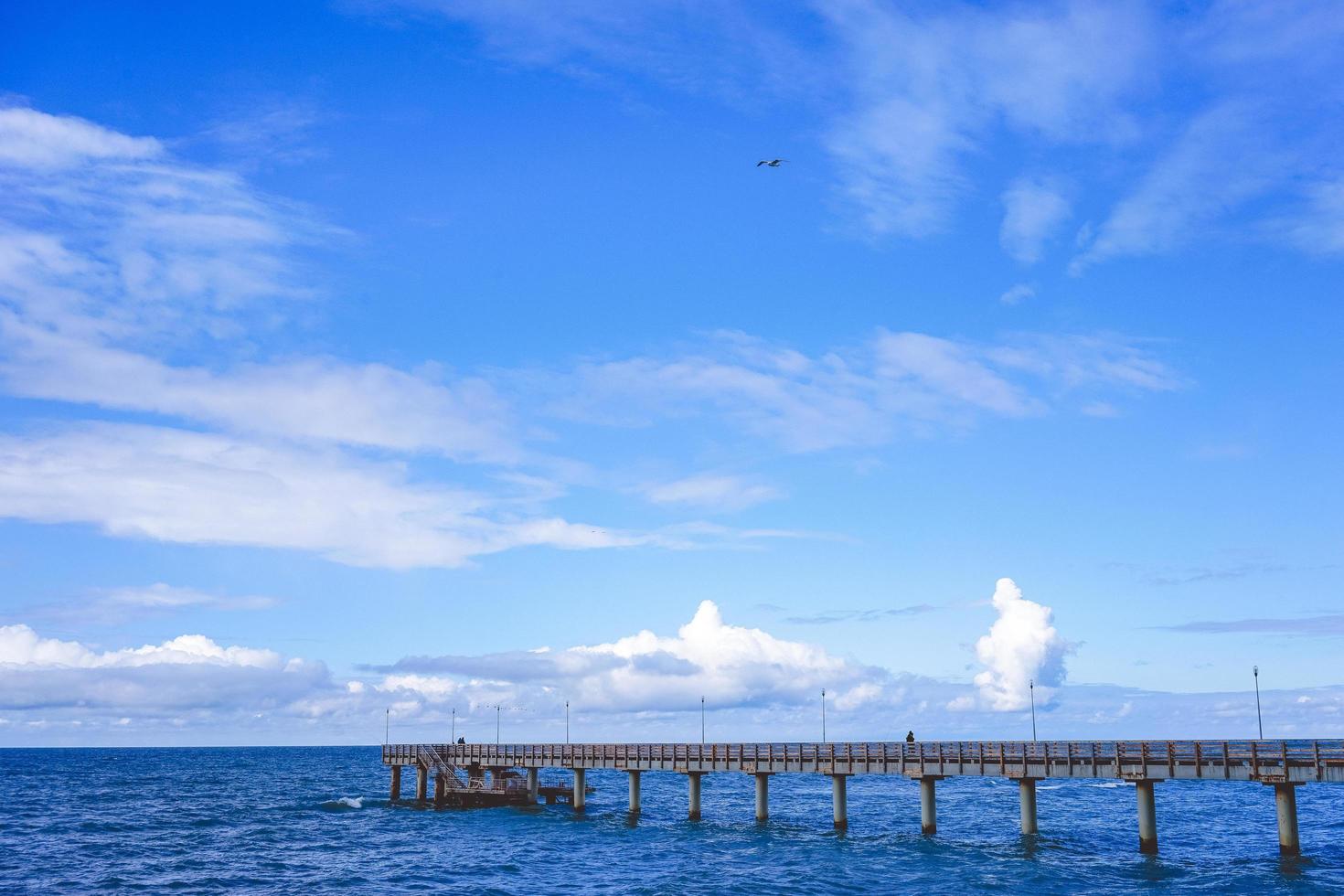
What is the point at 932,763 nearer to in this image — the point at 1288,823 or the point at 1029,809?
the point at 1029,809

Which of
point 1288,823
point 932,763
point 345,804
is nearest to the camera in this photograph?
point 1288,823

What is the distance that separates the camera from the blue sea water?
47719mm

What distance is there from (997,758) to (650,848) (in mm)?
18496

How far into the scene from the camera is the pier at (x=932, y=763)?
47.1 metres

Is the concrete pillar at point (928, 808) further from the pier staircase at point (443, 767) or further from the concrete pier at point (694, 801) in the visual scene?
the pier staircase at point (443, 767)

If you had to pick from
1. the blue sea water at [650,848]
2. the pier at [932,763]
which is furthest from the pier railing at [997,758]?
the blue sea water at [650,848]

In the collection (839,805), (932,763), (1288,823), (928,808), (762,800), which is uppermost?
(932,763)

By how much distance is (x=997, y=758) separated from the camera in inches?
2132

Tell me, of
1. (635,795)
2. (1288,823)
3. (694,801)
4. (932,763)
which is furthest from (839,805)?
(1288,823)

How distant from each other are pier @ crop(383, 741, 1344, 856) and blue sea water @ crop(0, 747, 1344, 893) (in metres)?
1.77

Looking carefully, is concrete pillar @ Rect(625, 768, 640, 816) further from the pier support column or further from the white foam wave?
the white foam wave

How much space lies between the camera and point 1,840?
231ft

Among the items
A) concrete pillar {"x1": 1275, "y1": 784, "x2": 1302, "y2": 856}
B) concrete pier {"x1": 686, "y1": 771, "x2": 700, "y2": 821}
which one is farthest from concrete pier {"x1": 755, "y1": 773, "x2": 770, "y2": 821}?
concrete pillar {"x1": 1275, "y1": 784, "x2": 1302, "y2": 856}

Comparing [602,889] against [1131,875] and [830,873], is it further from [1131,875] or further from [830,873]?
[1131,875]
